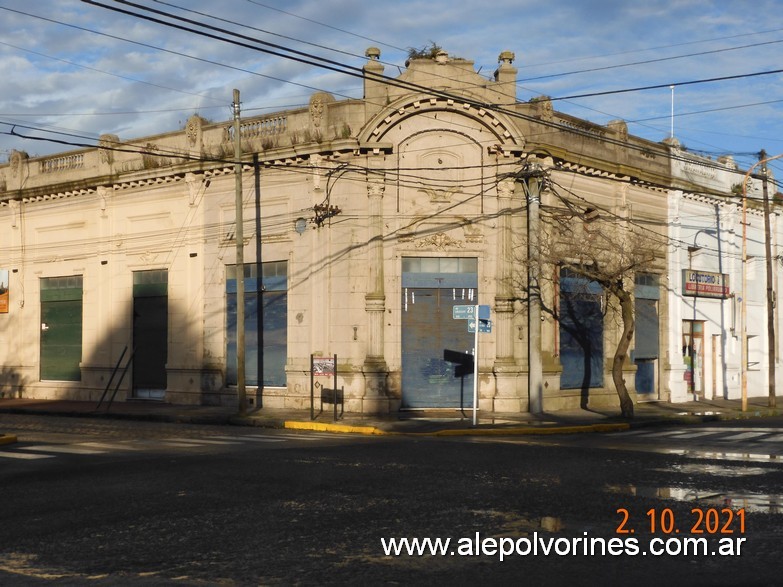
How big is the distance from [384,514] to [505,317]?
63.3 feet

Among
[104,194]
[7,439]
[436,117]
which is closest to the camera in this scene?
[7,439]

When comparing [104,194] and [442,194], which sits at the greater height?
[104,194]

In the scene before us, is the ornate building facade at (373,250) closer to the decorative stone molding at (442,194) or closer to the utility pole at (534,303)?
the decorative stone molding at (442,194)

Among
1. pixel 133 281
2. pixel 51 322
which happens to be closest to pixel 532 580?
pixel 133 281

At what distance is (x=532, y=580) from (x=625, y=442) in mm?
13109

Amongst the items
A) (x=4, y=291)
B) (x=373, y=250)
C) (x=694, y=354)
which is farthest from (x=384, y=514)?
(x=4, y=291)

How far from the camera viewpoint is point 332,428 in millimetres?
25875

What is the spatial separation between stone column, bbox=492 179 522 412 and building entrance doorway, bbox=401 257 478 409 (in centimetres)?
86

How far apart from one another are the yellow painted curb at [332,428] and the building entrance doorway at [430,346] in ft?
14.5

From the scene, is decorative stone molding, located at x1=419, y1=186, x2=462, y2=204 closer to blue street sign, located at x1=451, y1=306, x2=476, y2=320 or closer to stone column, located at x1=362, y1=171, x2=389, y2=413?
stone column, located at x1=362, y1=171, x2=389, y2=413

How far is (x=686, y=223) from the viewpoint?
3806 cm

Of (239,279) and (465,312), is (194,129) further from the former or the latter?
(465,312)

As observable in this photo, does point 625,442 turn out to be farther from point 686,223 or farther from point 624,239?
point 686,223

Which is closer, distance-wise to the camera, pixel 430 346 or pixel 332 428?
pixel 332 428
